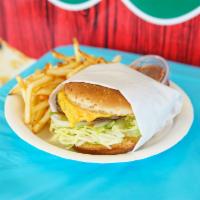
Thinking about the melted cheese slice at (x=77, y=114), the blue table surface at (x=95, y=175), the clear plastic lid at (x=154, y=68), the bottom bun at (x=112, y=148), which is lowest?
the blue table surface at (x=95, y=175)

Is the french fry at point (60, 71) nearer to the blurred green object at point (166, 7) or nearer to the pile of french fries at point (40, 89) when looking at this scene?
the pile of french fries at point (40, 89)

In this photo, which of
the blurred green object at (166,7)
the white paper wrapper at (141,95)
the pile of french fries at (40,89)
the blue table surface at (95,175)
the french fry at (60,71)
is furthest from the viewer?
the blurred green object at (166,7)

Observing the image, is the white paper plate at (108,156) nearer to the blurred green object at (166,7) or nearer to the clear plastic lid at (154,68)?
the clear plastic lid at (154,68)

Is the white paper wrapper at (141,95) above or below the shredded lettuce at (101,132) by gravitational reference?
above

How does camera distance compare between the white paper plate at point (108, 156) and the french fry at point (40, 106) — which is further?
the french fry at point (40, 106)

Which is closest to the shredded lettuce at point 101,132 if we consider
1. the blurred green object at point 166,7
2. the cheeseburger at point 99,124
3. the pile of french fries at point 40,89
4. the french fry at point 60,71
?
→ the cheeseburger at point 99,124

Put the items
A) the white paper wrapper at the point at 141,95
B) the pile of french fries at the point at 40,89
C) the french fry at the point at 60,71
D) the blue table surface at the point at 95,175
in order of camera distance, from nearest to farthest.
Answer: the blue table surface at the point at 95,175 < the white paper wrapper at the point at 141,95 < the pile of french fries at the point at 40,89 < the french fry at the point at 60,71

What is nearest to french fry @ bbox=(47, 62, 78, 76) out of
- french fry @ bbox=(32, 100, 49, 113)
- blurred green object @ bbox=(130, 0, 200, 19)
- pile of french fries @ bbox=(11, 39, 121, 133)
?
pile of french fries @ bbox=(11, 39, 121, 133)
